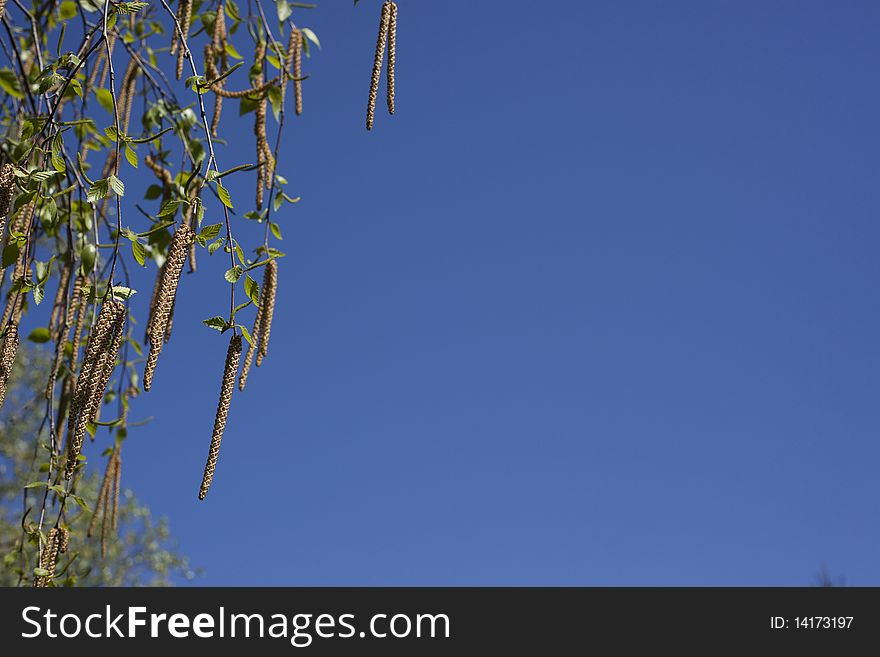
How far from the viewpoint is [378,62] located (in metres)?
2.05

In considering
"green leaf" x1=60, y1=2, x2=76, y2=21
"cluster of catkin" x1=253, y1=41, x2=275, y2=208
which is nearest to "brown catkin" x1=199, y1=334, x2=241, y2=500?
"cluster of catkin" x1=253, y1=41, x2=275, y2=208

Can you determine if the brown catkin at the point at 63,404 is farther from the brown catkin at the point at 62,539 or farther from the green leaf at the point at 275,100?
the green leaf at the point at 275,100

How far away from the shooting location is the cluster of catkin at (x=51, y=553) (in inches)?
90.4

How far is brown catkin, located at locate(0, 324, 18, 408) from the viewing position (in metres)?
1.80

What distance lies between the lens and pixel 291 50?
2.48 m

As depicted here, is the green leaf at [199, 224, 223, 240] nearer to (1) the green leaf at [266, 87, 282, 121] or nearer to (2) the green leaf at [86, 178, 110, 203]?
(2) the green leaf at [86, 178, 110, 203]

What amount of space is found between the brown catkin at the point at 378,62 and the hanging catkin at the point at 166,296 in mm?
459

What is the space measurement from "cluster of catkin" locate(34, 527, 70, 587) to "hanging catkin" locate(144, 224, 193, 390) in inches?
37.1

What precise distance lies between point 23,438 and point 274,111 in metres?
10.7

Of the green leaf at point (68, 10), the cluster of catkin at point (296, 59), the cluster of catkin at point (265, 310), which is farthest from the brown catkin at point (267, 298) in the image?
the green leaf at point (68, 10)

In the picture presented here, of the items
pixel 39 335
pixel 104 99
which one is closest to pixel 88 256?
pixel 39 335

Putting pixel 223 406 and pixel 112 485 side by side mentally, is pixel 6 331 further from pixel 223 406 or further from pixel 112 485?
pixel 112 485

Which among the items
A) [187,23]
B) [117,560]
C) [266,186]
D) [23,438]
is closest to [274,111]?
[266,186]
